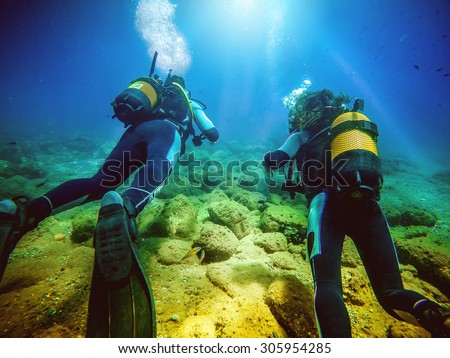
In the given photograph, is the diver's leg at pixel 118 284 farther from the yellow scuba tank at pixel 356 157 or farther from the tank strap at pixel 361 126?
the tank strap at pixel 361 126

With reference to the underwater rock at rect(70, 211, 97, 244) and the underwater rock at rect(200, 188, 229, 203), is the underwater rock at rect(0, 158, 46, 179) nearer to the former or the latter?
the underwater rock at rect(70, 211, 97, 244)

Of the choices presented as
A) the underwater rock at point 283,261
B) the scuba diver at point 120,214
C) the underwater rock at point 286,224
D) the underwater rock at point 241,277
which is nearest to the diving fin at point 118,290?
the scuba diver at point 120,214

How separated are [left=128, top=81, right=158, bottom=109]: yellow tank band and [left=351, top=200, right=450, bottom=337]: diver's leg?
306 cm

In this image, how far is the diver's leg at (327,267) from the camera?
1407mm

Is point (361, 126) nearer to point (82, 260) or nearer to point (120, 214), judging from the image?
point (120, 214)

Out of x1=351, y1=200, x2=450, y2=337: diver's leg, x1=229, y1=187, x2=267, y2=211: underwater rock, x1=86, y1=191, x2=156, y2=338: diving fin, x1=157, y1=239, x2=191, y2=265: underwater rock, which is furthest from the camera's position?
x1=229, y1=187, x2=267, y2=211: underwater rock

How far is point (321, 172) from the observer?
2455mm

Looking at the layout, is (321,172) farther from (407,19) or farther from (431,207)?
(407,19)

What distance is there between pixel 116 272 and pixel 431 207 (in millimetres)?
11028

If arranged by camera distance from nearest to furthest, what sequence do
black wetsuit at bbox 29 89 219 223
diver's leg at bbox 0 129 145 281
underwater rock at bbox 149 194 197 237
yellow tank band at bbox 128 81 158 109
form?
1. diver's leg at bbox 0 129 145 281
2. black wetsuit at bbox 29 89 219 223
3. yellow tank band at bbox 128 81 158 109
4. underwater rock at bbox 149 194 197 237

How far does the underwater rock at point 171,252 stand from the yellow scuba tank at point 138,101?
6.45 feet

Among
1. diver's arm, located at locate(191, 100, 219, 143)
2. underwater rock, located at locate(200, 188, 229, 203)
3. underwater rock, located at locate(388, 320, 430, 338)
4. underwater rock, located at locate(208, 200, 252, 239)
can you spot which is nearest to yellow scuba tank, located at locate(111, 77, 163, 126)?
diver's arm, located at locate(191, 100, 219, 143)

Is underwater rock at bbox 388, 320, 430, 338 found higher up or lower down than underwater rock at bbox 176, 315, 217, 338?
lower down

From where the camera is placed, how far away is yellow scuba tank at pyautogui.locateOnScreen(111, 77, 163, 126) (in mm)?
2900
